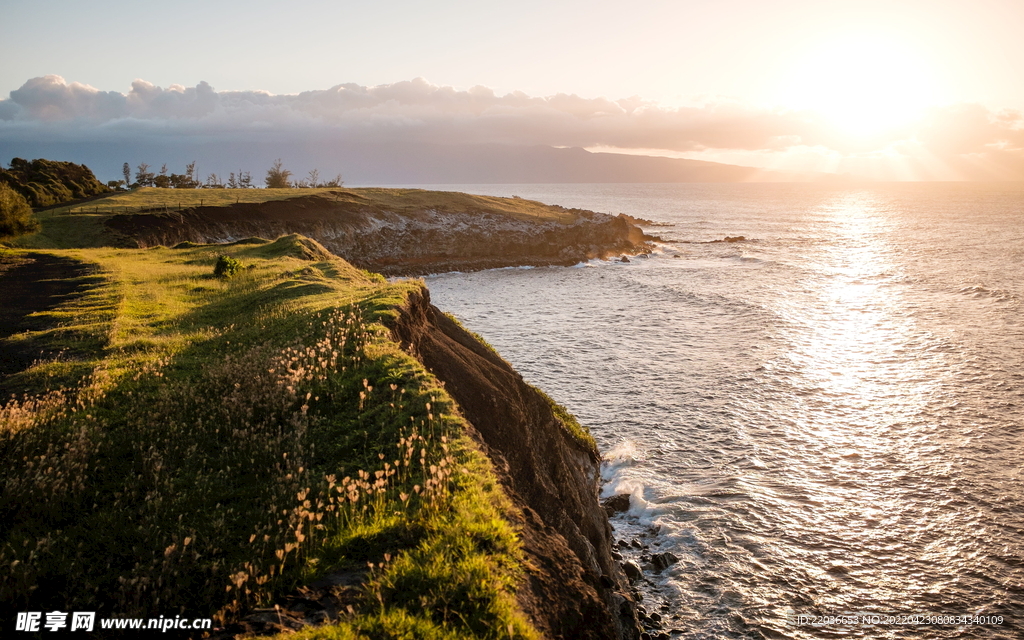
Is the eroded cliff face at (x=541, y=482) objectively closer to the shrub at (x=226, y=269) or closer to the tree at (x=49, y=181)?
the shrub at (x=226, y=269)

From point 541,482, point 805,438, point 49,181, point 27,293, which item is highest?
point 49,181

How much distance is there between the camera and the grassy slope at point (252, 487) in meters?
5.96

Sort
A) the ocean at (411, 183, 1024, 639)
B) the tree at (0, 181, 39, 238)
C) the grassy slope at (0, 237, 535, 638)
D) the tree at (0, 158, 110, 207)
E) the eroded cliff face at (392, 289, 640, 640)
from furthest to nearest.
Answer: the tree at (0, 158, 110, 207)
the tree at (0, 181, 39, 238)
the ocean at (411, 183, 1024, 639)
the eroded cliff face at (392, 289, 640, 640)
the grassy slope at (0, 237, 535, 638)

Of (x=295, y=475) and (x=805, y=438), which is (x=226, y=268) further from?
(x=805, y=438)

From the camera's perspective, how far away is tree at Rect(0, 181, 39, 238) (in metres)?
A: 37.7

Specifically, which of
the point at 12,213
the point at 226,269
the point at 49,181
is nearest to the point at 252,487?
the point at 226,269

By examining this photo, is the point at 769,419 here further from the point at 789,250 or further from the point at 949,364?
the point at 789,250

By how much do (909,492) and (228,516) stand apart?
2004cm

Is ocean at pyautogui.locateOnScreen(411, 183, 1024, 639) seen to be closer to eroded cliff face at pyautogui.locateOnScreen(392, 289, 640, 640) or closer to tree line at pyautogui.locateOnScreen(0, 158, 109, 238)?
eroded cliff face at pyautogui.locateOnScreen(392, 289, 640, 640)

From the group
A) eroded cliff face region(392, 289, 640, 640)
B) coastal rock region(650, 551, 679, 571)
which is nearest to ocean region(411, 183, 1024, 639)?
coastal rock region(650, 551, 679, 571)

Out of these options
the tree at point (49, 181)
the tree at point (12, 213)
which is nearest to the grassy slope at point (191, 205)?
the tree at point (12, 213)

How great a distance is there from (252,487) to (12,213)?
150 ft

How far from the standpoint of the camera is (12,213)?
38.4 meters

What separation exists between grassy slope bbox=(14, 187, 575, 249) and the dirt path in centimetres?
1753
